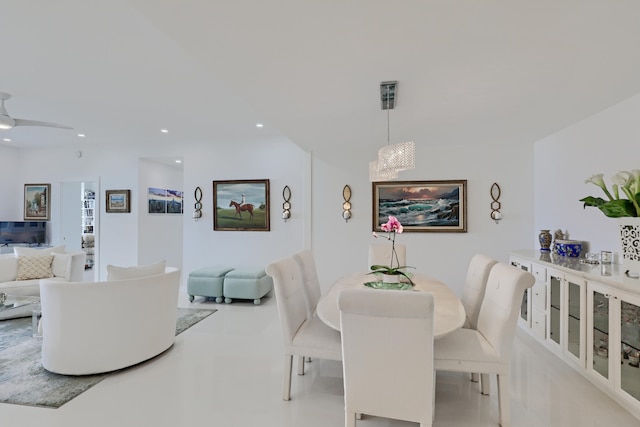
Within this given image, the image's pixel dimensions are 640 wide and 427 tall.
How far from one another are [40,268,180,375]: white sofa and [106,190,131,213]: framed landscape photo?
370cm

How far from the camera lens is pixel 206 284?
474cm

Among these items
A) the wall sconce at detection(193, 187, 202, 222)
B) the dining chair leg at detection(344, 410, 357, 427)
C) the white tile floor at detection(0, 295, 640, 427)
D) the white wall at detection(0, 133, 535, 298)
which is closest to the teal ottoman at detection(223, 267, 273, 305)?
the white wall at detection(0, 133, 535, 298)

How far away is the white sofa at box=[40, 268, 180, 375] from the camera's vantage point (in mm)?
2502

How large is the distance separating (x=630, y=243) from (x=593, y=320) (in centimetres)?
64

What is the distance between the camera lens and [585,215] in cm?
320

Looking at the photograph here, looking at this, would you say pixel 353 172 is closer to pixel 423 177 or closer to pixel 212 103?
pixel 423 177

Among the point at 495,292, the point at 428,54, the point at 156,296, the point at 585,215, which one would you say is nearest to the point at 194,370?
the point at 156,296

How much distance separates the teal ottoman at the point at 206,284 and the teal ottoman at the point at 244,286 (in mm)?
96

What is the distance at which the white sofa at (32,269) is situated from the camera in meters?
4.08

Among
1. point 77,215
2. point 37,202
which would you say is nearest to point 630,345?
point 77,215

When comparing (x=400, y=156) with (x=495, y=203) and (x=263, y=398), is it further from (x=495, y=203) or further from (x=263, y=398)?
(x=495, y=203)

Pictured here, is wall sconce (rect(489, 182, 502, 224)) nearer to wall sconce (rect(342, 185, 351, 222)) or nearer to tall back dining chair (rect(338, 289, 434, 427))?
wall sconce (rect(342, 185, 351, 222))

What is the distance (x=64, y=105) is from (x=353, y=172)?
152 inches

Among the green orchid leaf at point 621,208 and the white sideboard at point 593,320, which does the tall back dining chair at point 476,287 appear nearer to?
the white sideboard at point 593,320
